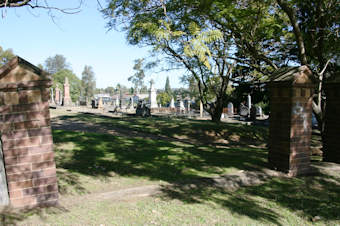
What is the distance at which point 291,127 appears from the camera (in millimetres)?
5480

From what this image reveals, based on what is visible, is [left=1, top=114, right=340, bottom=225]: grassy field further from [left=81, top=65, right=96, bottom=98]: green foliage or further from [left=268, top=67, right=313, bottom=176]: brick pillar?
[left=81, top=65, right=96, bottom=98]: green foliage

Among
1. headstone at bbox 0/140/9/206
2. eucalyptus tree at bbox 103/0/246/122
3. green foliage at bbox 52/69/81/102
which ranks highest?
green foliage at bbox 52/69/81/102

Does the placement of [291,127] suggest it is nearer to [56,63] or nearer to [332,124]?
[332,124]

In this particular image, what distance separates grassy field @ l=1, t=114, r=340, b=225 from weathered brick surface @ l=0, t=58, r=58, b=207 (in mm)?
299

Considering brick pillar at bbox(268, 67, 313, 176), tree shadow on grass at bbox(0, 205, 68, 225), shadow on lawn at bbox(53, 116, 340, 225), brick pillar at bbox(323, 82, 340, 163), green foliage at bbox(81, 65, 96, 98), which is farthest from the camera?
green foliage at bbox(81, 65, 96, 98)

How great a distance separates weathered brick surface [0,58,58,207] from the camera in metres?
3.64

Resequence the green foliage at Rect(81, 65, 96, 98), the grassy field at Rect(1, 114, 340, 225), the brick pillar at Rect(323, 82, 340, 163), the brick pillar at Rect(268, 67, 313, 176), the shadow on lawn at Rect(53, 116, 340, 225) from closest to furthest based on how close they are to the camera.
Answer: the grassy field at Rect(1, 114, 340, 225), the shadow on lawn at Rect(53, 116, 340, 225), the brick pillar at Rect(268, 67, 313, 176), the brick pillar at Rect(323, 82, 340, 163), the green foliage at Rect(81, 65, 96, 98)

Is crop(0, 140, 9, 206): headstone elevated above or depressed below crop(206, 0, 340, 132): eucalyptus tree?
below

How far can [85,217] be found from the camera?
3561 millimetres

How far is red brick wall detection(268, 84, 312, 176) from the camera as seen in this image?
5500mm

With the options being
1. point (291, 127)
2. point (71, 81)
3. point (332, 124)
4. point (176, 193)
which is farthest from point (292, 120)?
point (71, 81)

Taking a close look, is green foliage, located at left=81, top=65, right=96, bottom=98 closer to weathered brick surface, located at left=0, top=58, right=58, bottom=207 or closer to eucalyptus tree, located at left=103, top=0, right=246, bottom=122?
eucalyptus tree, located at left=103, top=0, right=246, bottom=122

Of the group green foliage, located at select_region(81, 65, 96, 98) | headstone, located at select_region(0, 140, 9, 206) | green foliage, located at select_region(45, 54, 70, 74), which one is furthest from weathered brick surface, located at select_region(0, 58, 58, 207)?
green foliage, located at select_region(45, 54, 70, 74)

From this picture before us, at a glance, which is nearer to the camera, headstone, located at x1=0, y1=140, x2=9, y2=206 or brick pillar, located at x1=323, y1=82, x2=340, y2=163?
headstone, located at x1=0, y1=140, x2=9, y2=206
